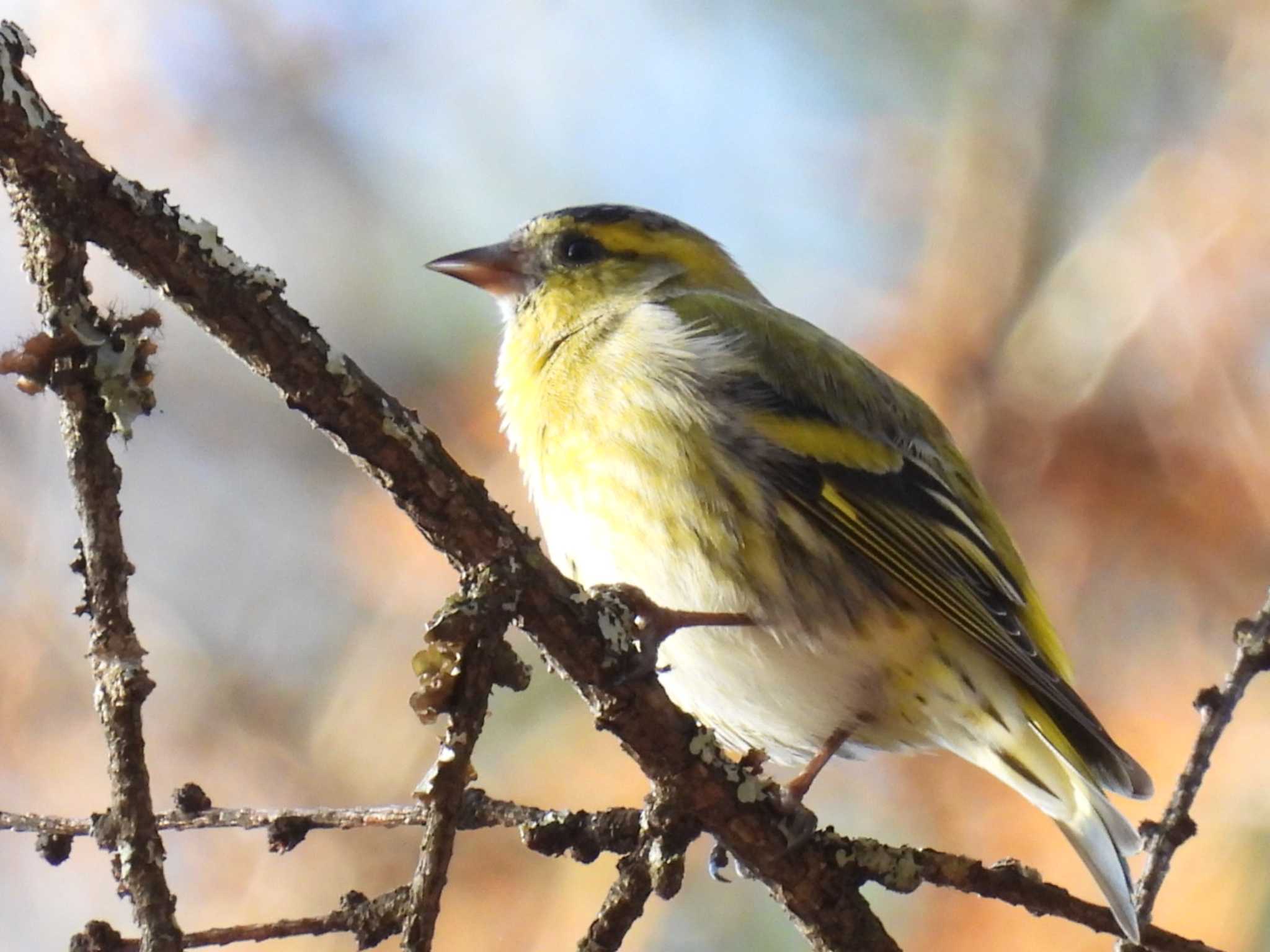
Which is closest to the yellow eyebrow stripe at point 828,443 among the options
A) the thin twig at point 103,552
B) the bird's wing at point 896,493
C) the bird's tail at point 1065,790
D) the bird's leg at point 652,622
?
the bird's wing at point 896,493

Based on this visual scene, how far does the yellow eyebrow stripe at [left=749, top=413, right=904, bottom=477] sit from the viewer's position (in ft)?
5.46

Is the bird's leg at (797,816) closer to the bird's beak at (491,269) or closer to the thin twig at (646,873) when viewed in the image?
the thin twig at (646,873)

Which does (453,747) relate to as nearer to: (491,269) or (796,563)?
(796,563)

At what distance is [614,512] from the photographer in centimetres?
156

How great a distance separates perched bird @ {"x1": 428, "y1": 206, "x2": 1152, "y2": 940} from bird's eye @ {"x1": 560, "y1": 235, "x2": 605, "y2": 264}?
0.31 meters

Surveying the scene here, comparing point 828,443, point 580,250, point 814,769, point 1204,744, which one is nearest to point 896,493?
point 828,443

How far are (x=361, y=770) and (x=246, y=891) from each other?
0.99 ft

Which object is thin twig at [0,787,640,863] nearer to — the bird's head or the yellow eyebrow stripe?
the yellow eyebrow stripe

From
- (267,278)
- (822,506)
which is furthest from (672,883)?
(822,506)

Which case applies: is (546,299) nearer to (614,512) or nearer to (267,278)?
(614,512)

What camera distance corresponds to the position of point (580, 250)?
2.10 meters

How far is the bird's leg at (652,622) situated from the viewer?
1047 mm

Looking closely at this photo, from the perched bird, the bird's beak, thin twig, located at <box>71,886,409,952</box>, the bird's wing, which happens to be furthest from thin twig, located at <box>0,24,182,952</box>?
the bird's beak

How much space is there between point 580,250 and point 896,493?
679 mm
